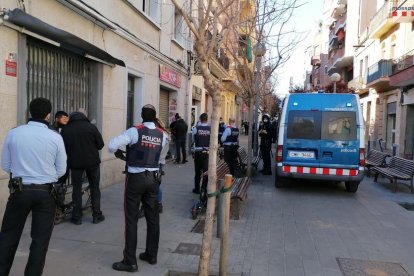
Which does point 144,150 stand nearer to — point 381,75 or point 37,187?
point 37,187

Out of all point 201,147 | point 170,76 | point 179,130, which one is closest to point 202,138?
point 201,147

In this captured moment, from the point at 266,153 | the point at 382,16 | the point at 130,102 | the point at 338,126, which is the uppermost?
the point at 382,16

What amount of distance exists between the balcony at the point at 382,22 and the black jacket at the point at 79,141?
20388 millimetres

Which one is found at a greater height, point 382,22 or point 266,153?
point 382,22

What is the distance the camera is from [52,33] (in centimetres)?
647

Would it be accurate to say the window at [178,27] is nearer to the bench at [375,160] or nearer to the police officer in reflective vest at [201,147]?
the police officer in reflective vest at [201,147]

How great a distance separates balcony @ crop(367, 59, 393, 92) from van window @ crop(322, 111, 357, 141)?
15250 mm

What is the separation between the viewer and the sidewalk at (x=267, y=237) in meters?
4.94

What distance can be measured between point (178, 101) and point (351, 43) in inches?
1009

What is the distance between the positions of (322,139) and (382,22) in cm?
1778

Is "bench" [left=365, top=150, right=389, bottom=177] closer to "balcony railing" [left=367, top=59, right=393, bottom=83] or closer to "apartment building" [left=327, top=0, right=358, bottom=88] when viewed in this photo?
"balcony railing" [left=367, top=59, right=393, bottom=83]

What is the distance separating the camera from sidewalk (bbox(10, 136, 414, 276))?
194 inches

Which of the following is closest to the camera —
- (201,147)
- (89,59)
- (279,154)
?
(89,59)

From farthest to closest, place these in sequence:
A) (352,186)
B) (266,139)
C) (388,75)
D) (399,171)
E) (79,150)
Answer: (388,75) < (266,139) < (399,171) < (352,186) < (79,150)
